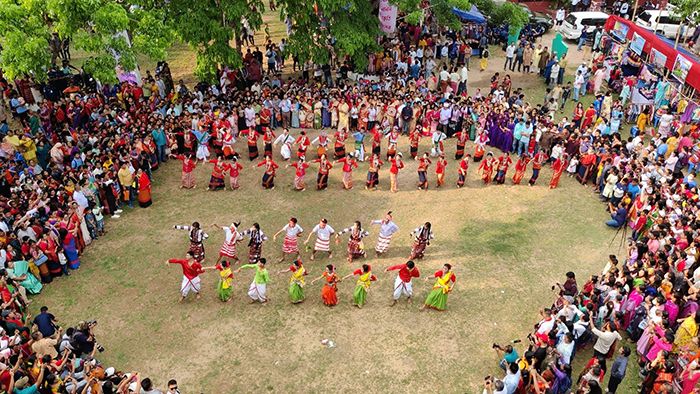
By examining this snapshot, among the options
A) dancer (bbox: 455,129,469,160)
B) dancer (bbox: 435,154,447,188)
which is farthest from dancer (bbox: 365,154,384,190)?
dancer (bbox: 455,129,469,160)

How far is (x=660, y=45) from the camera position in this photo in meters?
22.7

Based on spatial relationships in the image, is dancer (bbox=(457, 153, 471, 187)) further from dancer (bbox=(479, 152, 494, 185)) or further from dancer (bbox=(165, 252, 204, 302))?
dancer (bbox=(165, 252, 204, 302))

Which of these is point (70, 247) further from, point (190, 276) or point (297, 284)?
point (297, 284)

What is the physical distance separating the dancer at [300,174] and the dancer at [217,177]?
81.0 inches

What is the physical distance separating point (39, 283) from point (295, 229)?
5.76 m

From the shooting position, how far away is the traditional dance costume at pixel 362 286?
473 inches

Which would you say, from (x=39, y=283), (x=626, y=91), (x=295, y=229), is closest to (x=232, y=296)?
(x=295, y=229)

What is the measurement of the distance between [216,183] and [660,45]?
18157 mm

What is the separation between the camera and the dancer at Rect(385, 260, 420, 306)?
12.0 m

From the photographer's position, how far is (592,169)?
17438 mm

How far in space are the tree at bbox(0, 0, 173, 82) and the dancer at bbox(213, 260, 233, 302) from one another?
745 cm

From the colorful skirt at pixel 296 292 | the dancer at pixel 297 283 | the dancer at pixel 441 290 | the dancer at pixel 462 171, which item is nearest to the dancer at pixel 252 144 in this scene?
the dancer at pixel 462 171

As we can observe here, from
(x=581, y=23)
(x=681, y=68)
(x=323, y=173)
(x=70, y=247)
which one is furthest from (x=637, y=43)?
(x=70, y=247)

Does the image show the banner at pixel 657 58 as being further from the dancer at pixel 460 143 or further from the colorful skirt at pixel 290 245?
the colorful skirt at pixel 290 245
